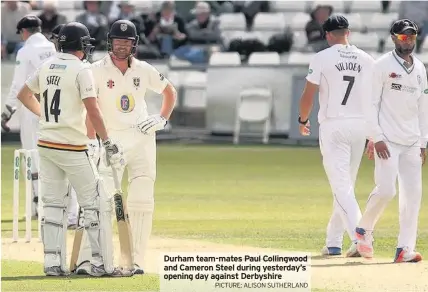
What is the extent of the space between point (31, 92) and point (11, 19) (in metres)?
14.7

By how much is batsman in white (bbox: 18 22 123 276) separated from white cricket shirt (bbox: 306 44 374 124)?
2.13 meters

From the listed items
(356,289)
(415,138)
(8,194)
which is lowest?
(8,194)

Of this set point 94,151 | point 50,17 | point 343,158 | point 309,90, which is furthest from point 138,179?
point 50,17

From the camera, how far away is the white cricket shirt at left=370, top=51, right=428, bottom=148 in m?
10.9

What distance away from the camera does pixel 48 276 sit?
996 cm

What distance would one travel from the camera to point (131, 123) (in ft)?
33.9

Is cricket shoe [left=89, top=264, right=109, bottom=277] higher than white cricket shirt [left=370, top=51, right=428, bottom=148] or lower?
lower

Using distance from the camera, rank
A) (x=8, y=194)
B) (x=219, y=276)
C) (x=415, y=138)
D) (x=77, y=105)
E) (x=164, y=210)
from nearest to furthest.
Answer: (x=219, y=276)
(x=77, y=105)
(x=415, y=138)
(x=164, y=210)
(x=8, y=194)

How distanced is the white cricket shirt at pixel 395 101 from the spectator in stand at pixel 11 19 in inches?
563

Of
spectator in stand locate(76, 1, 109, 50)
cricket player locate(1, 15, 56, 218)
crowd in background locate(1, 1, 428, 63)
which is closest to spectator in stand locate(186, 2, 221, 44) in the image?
crowd in background locate(1, 1, 428, 63)

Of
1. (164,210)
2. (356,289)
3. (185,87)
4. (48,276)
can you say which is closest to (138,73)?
(48,276)

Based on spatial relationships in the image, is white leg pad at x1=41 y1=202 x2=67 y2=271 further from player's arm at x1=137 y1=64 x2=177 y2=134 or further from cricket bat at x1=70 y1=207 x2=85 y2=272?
player's arm at x1=137 y1=64 x2=177 y2=134

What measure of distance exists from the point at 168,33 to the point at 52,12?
228 cm

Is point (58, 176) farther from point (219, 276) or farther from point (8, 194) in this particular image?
point (8, 194)
